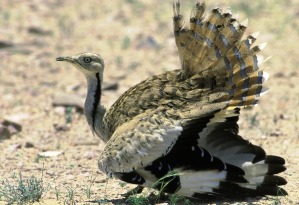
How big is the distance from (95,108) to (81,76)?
4.64 metres

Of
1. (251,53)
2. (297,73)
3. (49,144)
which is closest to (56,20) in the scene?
(297,73)

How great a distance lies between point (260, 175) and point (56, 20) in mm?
8233

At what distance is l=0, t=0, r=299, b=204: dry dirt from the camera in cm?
725

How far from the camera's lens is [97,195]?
6.39m

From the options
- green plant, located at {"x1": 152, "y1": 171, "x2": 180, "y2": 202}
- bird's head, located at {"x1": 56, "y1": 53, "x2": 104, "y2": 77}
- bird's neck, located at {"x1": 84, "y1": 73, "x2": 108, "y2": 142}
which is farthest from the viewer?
bird's head, located at {"x1": 56, "y1": 53, "x2": 104, "y2": 77}

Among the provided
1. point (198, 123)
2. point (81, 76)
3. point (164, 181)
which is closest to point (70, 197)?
point (164, 181)

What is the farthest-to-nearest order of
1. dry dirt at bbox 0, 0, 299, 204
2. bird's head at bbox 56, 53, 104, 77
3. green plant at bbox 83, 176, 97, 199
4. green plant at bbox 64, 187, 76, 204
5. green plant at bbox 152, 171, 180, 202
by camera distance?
dry dirt at bbox 0, 0, 299, 204 → bird's head at bbox 56, 53, 104, 77 → green plant at bbox 83, 176, 97, 199 → green plant at bbox 64, 187, 76, 204 → green plant at bbox 152, 171, 180, 202

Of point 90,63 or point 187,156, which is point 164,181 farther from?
point 90,63

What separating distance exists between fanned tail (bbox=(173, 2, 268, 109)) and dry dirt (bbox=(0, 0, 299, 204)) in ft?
2.92

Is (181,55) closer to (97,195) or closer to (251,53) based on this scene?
(251,53)

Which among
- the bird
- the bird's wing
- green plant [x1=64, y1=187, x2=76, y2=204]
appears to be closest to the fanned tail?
the bird

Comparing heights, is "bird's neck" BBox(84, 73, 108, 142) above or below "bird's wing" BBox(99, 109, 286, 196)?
above

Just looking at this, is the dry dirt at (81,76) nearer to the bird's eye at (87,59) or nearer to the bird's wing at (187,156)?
the bird's wing at (187,156)

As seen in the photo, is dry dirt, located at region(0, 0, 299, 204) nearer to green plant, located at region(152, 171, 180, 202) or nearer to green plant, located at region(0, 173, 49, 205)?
green plant, located at region(0, 173, 49, 205)
